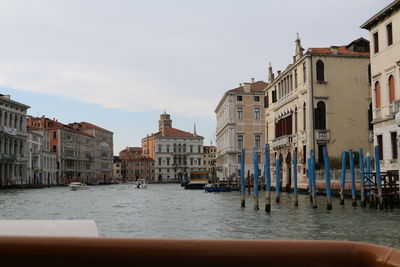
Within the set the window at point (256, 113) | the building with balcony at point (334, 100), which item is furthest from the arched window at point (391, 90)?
the window at point (256, 113)

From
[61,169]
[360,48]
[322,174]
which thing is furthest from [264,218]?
[61,169]

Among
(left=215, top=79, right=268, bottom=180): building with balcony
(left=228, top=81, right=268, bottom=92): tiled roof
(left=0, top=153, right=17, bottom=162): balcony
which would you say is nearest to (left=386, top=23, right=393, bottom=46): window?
(left=215, top=79, right=268, bottom=180): building with balcony

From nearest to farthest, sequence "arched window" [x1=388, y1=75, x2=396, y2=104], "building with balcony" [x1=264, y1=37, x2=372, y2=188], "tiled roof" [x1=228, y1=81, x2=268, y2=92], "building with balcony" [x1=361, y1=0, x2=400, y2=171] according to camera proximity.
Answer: "building with balcony" [x1=361, y1=0, x2=400, y2=171] → "arched window" [x1=388, y1=75, x2=396, y2=104] → "building with balcony" [x1=264, y1=37, x2=372, y2=188] → "tiled roof" [x1=228, y1=81, x2=268, y2=92]

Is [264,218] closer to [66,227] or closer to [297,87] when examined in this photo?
[66,227]

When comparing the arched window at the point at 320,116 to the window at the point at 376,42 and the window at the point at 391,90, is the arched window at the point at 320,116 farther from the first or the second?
the window at the point at 391,90

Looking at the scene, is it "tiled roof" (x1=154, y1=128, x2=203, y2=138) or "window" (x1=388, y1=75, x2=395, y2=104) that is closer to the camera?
"window" (x1=388, y1=75, x2=395, y2=104)

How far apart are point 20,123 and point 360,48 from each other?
4139cm

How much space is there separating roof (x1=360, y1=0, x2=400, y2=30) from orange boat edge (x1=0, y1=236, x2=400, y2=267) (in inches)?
722

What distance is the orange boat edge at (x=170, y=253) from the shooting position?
180 cm

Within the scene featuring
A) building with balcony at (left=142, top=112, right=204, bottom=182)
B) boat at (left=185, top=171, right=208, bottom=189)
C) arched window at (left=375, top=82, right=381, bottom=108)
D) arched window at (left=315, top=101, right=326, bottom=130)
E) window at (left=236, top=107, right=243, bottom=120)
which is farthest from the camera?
building with balcony at (left=142, top=112, right=204, bottom=182)

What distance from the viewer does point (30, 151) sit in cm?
6475

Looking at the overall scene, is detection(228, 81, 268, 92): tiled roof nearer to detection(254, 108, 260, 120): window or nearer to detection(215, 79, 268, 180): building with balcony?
detection(215, 79, 268, 180): building with balcony

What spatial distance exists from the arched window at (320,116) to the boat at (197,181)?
1084 inches

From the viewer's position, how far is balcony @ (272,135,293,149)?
3253 cm
